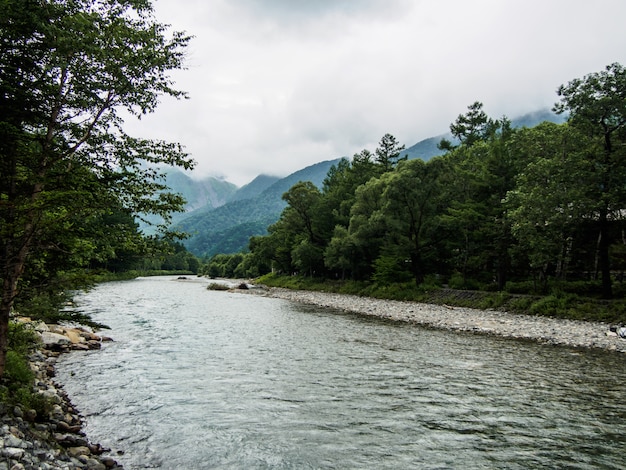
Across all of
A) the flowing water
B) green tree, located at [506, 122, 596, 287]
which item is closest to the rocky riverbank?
the flowing water

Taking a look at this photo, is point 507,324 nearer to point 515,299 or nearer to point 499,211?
point 515,299

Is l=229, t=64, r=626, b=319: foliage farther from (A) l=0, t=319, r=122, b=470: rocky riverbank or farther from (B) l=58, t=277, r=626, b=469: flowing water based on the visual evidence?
(A) l=0, t=319, r=122, b=470: rocky riverbank

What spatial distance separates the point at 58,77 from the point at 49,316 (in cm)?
544

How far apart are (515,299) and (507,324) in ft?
24.6

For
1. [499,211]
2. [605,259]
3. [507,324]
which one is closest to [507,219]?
[499,211]

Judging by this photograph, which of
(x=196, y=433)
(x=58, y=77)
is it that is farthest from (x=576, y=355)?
(x=58, y=77)

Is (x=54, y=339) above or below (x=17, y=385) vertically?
below

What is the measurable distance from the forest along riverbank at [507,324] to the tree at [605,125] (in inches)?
241

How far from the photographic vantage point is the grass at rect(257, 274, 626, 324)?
26594 mm

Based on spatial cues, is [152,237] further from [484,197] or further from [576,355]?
[484,197]

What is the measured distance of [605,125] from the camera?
2816cm

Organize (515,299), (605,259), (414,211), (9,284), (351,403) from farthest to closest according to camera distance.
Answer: (414,211)
(515,299)
(605,259)
(351,403)
(9,284)

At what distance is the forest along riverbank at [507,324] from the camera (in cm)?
2138

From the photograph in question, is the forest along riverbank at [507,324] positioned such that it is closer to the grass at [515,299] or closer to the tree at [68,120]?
the grass at [515,299]
